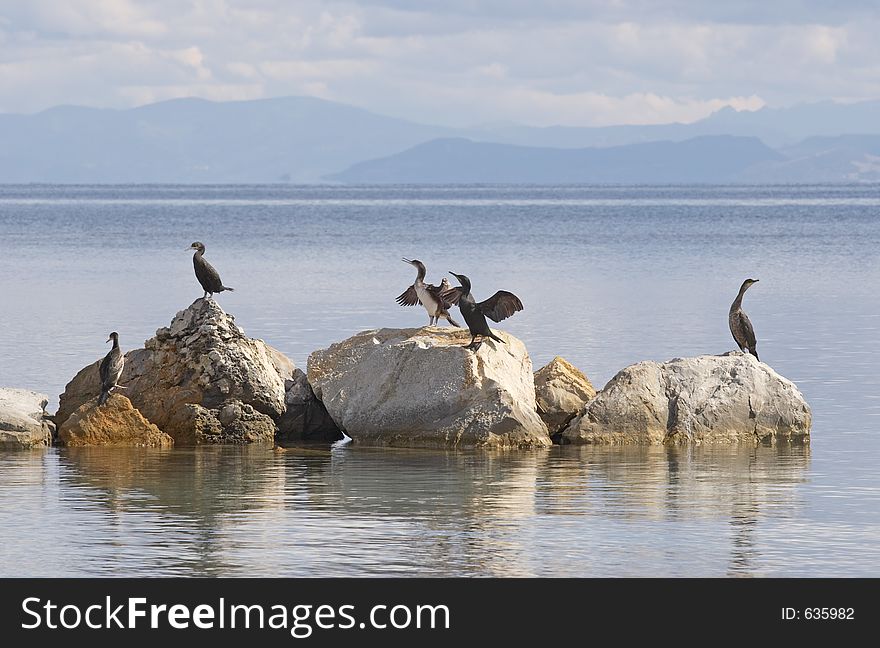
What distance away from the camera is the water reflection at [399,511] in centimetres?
1136

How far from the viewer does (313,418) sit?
1795 centimetres

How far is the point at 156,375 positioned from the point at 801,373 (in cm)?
932

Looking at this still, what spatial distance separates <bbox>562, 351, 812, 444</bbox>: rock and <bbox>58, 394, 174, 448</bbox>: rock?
14.7 ft

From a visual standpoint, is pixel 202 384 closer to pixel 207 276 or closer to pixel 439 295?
pixel 207 276

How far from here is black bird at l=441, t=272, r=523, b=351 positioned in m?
16.8

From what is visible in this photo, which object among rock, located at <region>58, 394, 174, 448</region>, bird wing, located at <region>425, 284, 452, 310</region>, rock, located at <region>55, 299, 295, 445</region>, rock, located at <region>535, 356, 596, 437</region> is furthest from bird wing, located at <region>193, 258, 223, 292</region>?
rock, located at <region>535, 356, 596, 437</region>

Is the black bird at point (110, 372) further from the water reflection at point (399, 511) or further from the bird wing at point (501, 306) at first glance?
the bird wing at point (501, 306)

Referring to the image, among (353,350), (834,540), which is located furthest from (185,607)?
(353,350)

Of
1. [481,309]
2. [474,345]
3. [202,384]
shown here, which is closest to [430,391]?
[474,345]

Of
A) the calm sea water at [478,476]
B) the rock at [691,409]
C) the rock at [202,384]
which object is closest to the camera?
the calm sea water at [478,476]

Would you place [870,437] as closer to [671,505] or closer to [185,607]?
[671,505]

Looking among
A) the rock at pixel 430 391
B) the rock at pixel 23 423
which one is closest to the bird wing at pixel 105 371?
the rock at pixel 23 423

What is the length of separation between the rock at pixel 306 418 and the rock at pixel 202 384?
143mm

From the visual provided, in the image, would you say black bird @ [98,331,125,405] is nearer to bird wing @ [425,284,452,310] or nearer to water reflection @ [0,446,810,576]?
water reflection @ [0,446,810,576]
